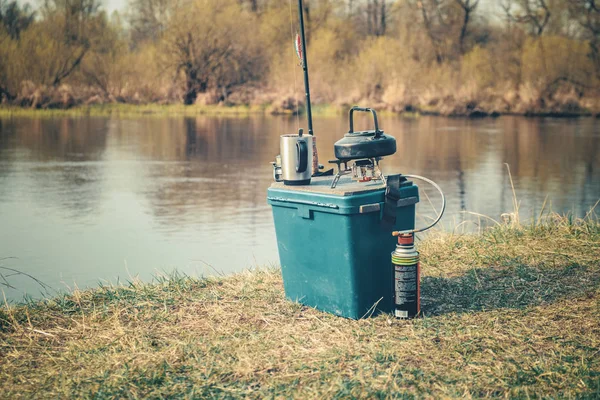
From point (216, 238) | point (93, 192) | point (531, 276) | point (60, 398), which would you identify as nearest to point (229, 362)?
point (60, 398)

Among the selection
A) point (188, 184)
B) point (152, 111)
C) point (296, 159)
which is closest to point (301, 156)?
point (296, 159)

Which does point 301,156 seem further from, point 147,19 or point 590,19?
point 147,19

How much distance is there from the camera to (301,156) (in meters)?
3.89

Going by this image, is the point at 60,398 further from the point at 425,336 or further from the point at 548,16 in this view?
the point at 548,16

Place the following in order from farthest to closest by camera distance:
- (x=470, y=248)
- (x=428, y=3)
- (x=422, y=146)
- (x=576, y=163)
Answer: (x=428, y=3) < (x=422, y=146) < (x=576, y=163) < (x=470, y=248)

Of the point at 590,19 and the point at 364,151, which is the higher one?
the point at 590,19

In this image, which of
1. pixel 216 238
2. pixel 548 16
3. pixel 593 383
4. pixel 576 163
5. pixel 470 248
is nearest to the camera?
pixel 593 383

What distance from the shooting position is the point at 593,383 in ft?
9.91

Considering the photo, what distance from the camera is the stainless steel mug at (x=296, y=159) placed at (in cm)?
389

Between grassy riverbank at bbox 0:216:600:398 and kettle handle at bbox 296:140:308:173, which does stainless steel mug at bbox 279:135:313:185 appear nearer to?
kettle handle at bbox 296:140:308:173

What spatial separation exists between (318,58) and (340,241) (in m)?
25.7

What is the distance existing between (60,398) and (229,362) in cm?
72

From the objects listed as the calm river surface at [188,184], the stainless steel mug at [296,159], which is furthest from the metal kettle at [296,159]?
the calm river surface at [188,184]

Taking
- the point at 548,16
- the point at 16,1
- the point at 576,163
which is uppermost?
the point at 16,1
